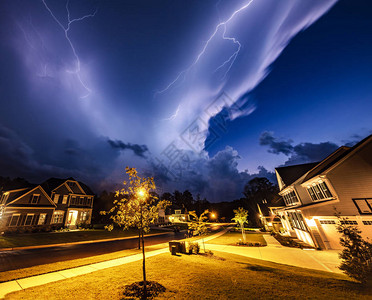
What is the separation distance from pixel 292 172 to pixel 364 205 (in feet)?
42.5

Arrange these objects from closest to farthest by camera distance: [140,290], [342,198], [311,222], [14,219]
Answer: [140,290] < [342,198] < [311,222] < [14,219]

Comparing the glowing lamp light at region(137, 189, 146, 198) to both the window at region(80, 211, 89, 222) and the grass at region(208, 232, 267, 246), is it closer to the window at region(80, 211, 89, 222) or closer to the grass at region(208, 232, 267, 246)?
the grass at region(208, 232, 267, 246)

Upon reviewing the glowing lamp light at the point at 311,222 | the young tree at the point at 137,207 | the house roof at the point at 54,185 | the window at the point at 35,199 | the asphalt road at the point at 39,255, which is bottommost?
the glowing lamp light at the point at 311,222

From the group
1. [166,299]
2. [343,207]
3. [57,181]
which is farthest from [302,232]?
[57,181]

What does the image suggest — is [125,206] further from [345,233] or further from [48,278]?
[345,233]

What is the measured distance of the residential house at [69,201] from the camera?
31111 mm

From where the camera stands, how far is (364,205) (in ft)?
47.7

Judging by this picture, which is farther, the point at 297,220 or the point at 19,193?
the point at 19,193

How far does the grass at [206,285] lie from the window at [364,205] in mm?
11820

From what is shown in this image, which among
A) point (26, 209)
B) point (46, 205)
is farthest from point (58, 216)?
point (26, 209)

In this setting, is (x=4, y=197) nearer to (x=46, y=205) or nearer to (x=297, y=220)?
(x=46, y=205)

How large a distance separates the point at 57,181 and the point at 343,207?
48159mm

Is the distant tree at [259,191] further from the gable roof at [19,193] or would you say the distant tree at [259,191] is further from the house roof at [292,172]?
the gable roof at [19,193]

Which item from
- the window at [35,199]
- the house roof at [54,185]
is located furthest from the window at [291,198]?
the window at [35,199]
